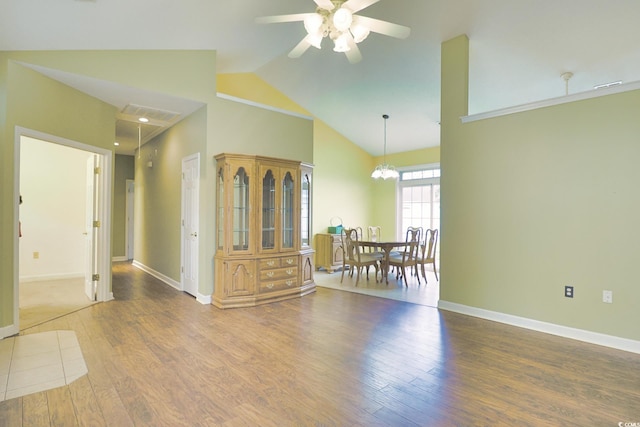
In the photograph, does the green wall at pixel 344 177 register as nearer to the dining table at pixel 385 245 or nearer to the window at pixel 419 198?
the window at pixel 419 198

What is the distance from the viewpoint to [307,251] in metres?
4.99

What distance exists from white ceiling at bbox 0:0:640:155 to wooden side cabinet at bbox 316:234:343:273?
297 centimetres

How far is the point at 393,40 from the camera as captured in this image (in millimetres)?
4449

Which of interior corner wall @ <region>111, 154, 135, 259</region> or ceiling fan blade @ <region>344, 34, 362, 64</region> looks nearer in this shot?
ceiling fan blade @ <region>344, 34, 362, 64</region>

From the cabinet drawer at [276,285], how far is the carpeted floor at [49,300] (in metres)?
2.30

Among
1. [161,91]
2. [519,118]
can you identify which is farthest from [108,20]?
[519,118]

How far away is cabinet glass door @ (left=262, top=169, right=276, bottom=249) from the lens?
14.8 ft

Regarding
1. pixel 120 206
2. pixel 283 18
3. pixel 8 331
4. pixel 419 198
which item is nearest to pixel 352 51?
pixel 283 18

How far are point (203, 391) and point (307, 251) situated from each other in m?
2.92

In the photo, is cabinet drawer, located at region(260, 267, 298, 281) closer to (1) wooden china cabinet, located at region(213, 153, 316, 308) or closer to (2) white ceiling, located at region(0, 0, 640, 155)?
(1) wooden china cabinet, located at region(213, 153, 316, 308)

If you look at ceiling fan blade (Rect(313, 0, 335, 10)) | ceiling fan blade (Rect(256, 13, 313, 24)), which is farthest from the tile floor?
ceiling fan blade (Rect(313, 0, 335, 10))

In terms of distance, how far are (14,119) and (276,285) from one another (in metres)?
3.36

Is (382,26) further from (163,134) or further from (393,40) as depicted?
(163,134)

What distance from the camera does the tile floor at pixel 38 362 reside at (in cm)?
228
